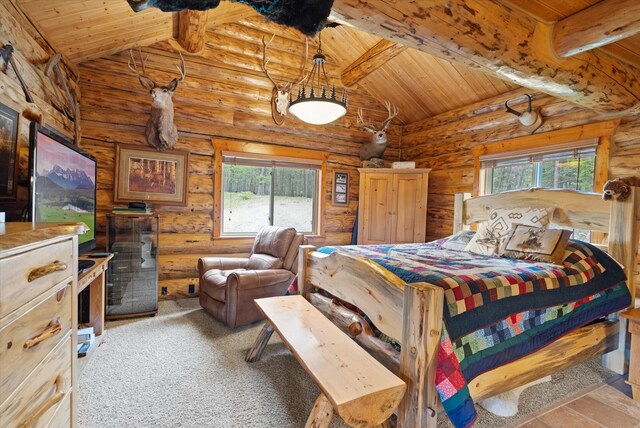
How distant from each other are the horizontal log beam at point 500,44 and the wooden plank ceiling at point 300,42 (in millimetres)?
148

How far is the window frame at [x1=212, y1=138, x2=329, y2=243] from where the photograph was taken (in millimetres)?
4137

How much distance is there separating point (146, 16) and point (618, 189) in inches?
168

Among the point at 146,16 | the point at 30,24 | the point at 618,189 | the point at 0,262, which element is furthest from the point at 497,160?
the point at 30,24

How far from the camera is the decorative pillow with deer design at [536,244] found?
2.31m

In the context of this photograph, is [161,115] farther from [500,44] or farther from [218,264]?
[500,44]

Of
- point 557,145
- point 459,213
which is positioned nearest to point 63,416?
point 459,213

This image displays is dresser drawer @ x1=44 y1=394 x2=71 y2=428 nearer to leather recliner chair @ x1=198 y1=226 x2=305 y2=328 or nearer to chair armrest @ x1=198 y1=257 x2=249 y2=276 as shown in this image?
leather recliner chair @ x1=198 y1=226 x2=305 y2=328

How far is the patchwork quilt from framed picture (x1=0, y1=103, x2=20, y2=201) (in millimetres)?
2343

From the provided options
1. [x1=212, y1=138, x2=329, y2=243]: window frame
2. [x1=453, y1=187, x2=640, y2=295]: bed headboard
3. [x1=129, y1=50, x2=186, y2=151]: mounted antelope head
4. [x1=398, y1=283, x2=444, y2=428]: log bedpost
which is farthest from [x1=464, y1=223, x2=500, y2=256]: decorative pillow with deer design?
[x1=129, y1=50, x2=186, y2=151]: mounted antelope head

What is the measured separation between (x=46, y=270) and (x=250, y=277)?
219 cm

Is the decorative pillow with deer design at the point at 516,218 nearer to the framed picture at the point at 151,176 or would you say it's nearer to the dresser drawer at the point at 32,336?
the dresser drawer at the point at 32,336

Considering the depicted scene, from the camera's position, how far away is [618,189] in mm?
2289

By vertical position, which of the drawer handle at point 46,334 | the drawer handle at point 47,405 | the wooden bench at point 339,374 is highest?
the drawer handle at point 46,334

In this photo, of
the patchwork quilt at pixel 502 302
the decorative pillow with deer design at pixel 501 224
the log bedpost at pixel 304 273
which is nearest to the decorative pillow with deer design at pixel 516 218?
the decorative pillow with deer design at pixel 501 224
